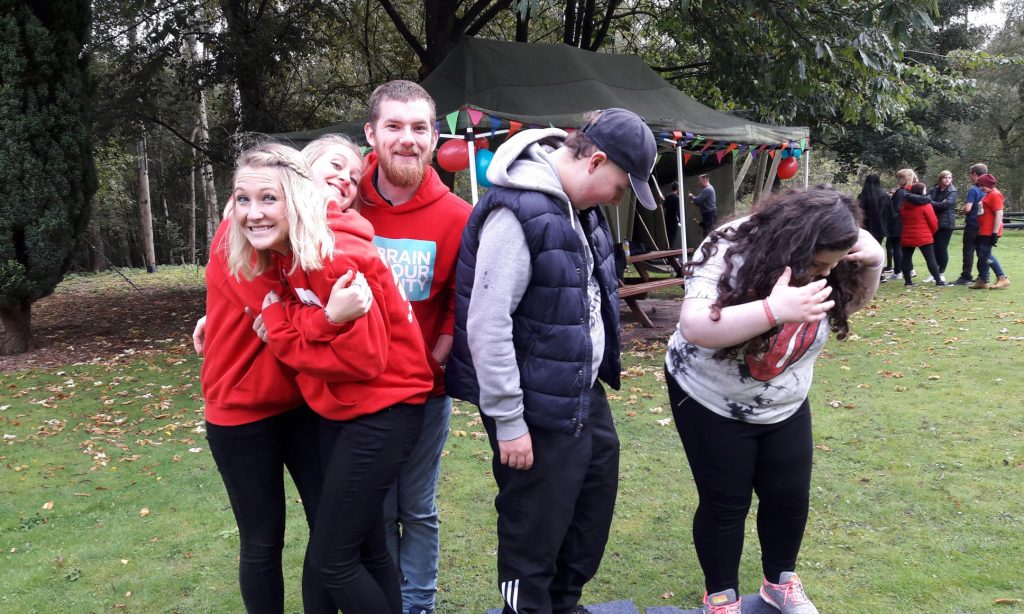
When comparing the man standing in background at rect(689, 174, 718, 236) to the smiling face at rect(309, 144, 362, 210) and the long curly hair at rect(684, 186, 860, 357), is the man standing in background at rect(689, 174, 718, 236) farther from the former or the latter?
the smiling face at rect(309, 144, 362, 210)

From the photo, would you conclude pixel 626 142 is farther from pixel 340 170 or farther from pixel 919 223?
pixel 919 223

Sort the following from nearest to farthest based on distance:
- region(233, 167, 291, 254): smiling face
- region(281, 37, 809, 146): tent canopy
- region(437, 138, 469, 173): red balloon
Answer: region(233, 167, 291, 254): smiling face
region(437, 138, 469, 173): red balloon
region(281, 37, 809, 146): tent canopy

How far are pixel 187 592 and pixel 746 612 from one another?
2374 mm

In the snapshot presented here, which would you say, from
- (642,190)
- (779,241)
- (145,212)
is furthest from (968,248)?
(145,212)

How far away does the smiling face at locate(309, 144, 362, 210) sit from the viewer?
87.7 inches

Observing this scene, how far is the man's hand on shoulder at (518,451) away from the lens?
2.09 metres

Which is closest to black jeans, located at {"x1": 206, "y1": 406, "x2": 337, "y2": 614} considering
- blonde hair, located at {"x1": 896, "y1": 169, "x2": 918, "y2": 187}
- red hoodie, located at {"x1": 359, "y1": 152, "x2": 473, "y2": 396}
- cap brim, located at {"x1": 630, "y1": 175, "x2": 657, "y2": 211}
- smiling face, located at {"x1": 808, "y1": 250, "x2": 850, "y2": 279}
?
red hoodie, located at {"x1": 359, "y1": 152, "x2": 473, "y2": 396}

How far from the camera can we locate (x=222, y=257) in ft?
6.82

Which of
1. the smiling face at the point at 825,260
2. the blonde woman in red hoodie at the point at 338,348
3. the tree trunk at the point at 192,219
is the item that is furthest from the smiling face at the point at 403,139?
the tree trunk at the point at 192,219

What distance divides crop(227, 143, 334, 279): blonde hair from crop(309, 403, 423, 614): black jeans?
49cm

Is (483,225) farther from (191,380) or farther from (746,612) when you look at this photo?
(191,380)

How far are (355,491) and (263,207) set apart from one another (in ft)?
2.72

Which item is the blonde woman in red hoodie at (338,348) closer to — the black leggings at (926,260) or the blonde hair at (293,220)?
the blonde hair at (293,220)

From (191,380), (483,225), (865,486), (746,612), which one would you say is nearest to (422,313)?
(483,225)
